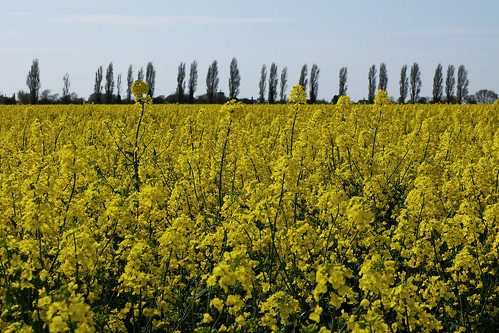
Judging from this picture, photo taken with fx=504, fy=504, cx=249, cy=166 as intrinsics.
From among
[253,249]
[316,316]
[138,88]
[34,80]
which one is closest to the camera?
[316,316]

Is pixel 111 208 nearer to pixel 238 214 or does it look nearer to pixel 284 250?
pixel 238 214

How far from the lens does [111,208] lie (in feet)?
11.6

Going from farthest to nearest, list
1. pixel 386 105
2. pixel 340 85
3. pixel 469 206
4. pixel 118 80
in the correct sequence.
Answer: pixel 118 80 → pixel 340 85 → pixel 386 105 → pixel 469 206

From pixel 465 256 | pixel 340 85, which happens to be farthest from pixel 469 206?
pixel 340 85

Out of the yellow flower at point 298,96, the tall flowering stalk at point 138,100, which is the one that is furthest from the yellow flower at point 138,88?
the yellow flower at point 298,96

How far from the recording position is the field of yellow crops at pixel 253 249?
2.76 metres

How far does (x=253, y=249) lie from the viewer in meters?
3.41

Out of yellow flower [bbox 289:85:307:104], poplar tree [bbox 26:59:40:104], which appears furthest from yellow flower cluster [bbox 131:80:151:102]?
poplar tree [bbox 26:59:40:104]

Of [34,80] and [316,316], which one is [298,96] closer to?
[316,316]

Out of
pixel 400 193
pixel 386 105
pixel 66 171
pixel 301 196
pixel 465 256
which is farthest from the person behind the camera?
pixel 386 105

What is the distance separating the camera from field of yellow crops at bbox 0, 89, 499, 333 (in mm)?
2760

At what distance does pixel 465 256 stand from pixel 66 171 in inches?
113

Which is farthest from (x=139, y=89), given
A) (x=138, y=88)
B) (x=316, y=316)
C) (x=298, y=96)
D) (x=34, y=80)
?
(x=34, y=80)

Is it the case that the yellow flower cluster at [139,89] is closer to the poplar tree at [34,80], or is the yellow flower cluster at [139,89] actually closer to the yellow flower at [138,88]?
the yellow flower at [138,88]
